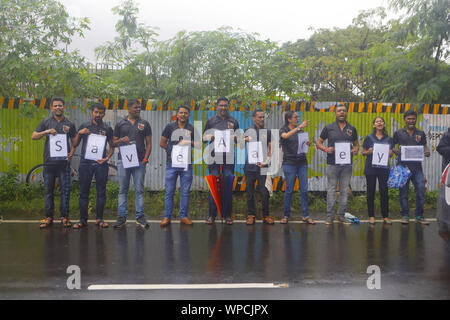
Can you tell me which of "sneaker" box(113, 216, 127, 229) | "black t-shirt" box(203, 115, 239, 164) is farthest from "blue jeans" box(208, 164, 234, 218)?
"sneaker" box(113, 216, 127, 229)

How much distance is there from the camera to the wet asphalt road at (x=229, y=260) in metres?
4.46

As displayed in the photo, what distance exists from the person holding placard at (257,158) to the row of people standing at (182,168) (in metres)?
0.02

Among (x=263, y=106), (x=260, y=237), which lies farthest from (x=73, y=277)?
(x=263, y=106)

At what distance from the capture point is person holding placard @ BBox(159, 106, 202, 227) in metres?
8.05

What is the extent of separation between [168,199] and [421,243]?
178 inches

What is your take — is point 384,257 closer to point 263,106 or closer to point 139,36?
point 263,106

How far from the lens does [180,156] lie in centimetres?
805

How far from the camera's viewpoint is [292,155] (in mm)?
8477

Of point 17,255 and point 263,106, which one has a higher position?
point 263,106

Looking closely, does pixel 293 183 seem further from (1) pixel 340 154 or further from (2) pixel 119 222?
(2) pixel 119 222

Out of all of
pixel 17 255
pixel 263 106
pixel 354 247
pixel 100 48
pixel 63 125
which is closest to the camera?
pixel 17 255

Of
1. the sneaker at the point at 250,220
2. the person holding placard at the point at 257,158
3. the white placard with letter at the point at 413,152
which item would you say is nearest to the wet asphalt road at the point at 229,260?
the sneaker at the point at 250,220

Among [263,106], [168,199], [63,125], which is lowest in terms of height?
[168,199]

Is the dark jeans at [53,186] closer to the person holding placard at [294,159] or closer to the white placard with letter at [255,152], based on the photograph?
the white placard with letter at [255,152]
